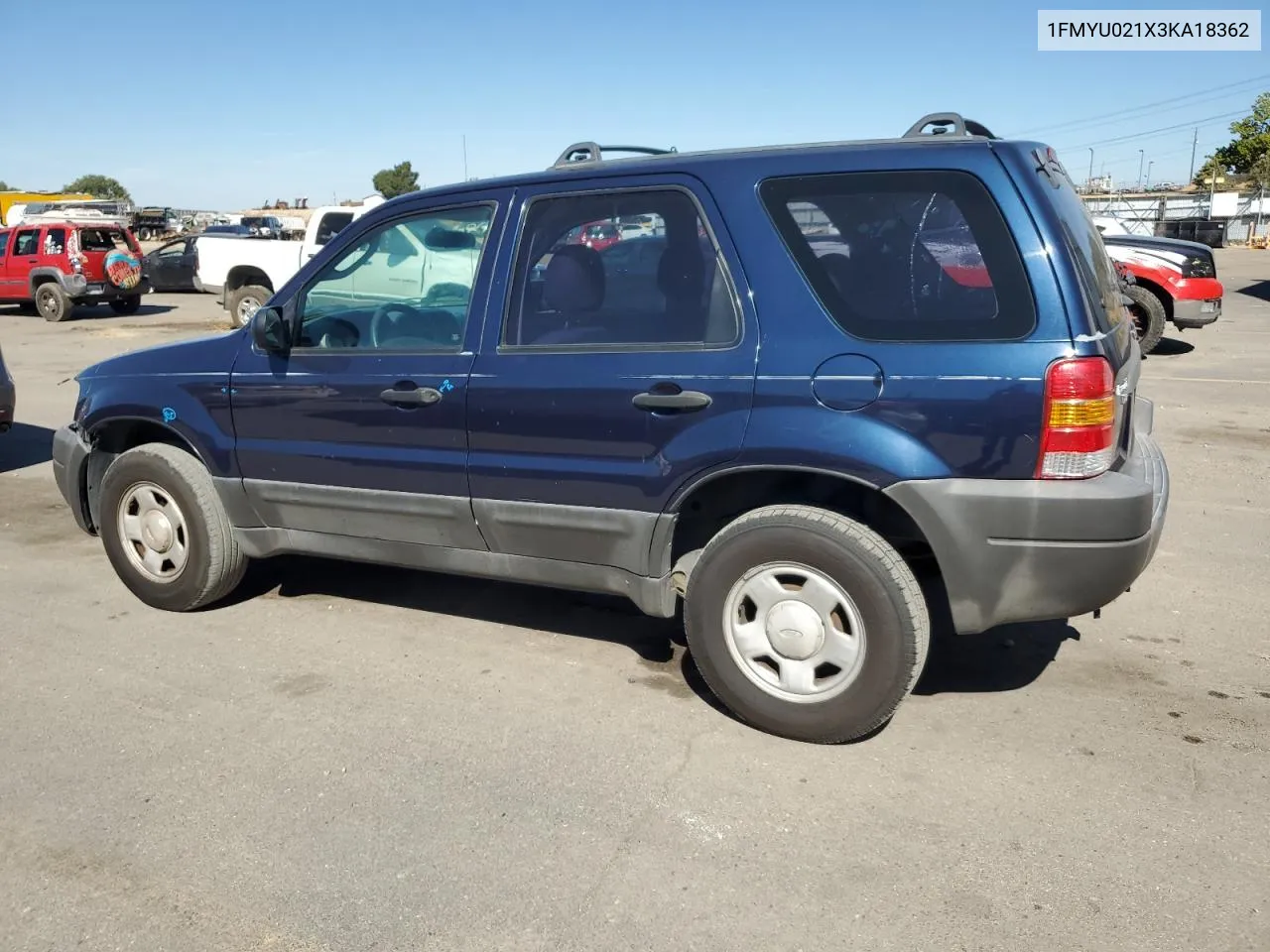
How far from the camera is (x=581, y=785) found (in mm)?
3295

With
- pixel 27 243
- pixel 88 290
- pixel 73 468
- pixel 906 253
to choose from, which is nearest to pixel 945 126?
pixel 906 253

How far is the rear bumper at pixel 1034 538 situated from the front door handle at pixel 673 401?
690 mm

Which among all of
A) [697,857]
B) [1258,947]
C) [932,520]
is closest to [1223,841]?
[1258,947]

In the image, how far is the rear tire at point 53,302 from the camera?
1950cm

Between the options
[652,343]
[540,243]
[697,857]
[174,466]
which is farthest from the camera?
[174,466]

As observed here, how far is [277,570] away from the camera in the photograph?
5.55m

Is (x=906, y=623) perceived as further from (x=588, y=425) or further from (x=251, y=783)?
(x=251, y=783)

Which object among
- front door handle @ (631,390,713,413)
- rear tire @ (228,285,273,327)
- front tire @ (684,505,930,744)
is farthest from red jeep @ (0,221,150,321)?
front tire @ (684,505,930,744)

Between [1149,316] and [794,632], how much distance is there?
1099 cm

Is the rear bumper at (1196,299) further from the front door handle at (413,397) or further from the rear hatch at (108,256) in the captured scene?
the rear hatch at (108,256)

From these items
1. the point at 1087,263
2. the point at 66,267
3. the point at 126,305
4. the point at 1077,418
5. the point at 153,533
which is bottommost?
the point at 153,533

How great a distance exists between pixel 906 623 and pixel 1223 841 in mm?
1036

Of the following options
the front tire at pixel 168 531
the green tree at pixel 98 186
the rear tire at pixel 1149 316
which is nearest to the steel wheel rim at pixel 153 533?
the front tire at pixel 168 531

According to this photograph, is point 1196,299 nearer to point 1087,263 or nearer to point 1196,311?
point 1196,311
